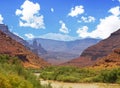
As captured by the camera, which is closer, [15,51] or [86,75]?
[86,75]

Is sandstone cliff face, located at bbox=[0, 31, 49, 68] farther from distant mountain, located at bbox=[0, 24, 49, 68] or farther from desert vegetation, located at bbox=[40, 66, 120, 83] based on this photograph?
desert vegetation, located at bbox=[40, 66, 120, 83]

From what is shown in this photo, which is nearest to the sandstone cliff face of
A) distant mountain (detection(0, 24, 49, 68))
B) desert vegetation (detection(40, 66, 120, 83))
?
distant mountain (detection(0, 24, 49, 68))

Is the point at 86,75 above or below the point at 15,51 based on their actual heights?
below

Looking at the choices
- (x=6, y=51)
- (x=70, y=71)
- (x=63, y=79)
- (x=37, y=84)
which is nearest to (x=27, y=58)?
(x=6, y=51)

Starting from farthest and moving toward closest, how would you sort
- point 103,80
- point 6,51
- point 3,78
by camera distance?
1. point 6,51
2. point 103,80
3. point 3,78

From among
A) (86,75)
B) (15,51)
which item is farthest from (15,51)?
(86,75)

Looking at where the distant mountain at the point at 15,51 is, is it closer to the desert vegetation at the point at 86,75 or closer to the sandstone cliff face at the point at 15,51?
the sandstone cliff face at the point at 15,51

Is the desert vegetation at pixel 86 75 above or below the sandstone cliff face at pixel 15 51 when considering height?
below

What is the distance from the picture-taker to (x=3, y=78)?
74.2ft

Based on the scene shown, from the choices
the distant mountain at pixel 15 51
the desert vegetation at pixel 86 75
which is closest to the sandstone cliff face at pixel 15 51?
the distant mountain at pixel 15 51

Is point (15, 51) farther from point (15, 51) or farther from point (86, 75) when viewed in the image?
point (86, 75)

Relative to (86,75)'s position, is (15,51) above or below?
above

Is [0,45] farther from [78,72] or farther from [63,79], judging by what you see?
[63,79]

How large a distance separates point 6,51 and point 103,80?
285 feet
